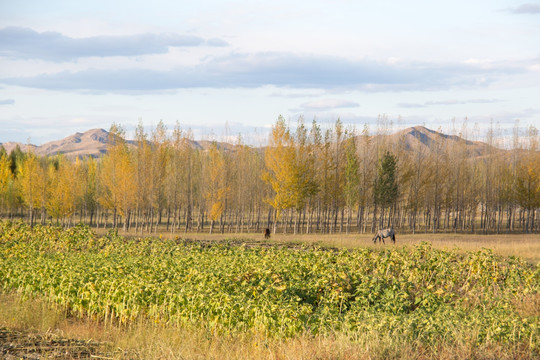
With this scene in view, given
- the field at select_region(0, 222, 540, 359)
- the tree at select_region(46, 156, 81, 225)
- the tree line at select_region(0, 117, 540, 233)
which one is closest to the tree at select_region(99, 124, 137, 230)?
the tree line at select_region(0, 117, 540, 233)

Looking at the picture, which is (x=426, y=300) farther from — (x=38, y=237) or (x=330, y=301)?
(x=38, y=237)

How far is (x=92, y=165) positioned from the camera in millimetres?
71938

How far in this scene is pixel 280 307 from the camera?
28.4 ft

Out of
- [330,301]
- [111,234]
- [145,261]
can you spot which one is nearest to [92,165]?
[111,234]

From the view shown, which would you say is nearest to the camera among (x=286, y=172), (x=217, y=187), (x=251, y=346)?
(x=251, y=346)

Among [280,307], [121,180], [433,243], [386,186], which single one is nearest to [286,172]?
[386,186]

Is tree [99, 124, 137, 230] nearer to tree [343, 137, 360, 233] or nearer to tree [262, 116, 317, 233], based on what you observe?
tree [262, 116, 317, 233]

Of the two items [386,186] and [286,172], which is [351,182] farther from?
[286,172]

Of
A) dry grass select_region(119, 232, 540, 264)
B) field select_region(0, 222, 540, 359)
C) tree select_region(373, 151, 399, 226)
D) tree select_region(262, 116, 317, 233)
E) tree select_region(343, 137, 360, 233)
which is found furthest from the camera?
tree select_region(373, 151, 399, 226)

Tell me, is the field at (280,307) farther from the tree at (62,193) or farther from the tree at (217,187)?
the tree at (62,193)

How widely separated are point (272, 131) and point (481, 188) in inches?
1316

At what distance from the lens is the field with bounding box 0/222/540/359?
7410 millimetres

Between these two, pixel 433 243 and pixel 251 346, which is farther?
pixel 433 243

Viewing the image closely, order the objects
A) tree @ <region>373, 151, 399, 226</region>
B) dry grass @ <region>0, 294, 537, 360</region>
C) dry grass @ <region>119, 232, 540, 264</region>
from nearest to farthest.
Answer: dry grass @ <region>0, 294, 537, 360</region> < dry grass @ <region>119, 232, 540, 264</region> < tree @ <region>373, 151, 399, 226</region>
